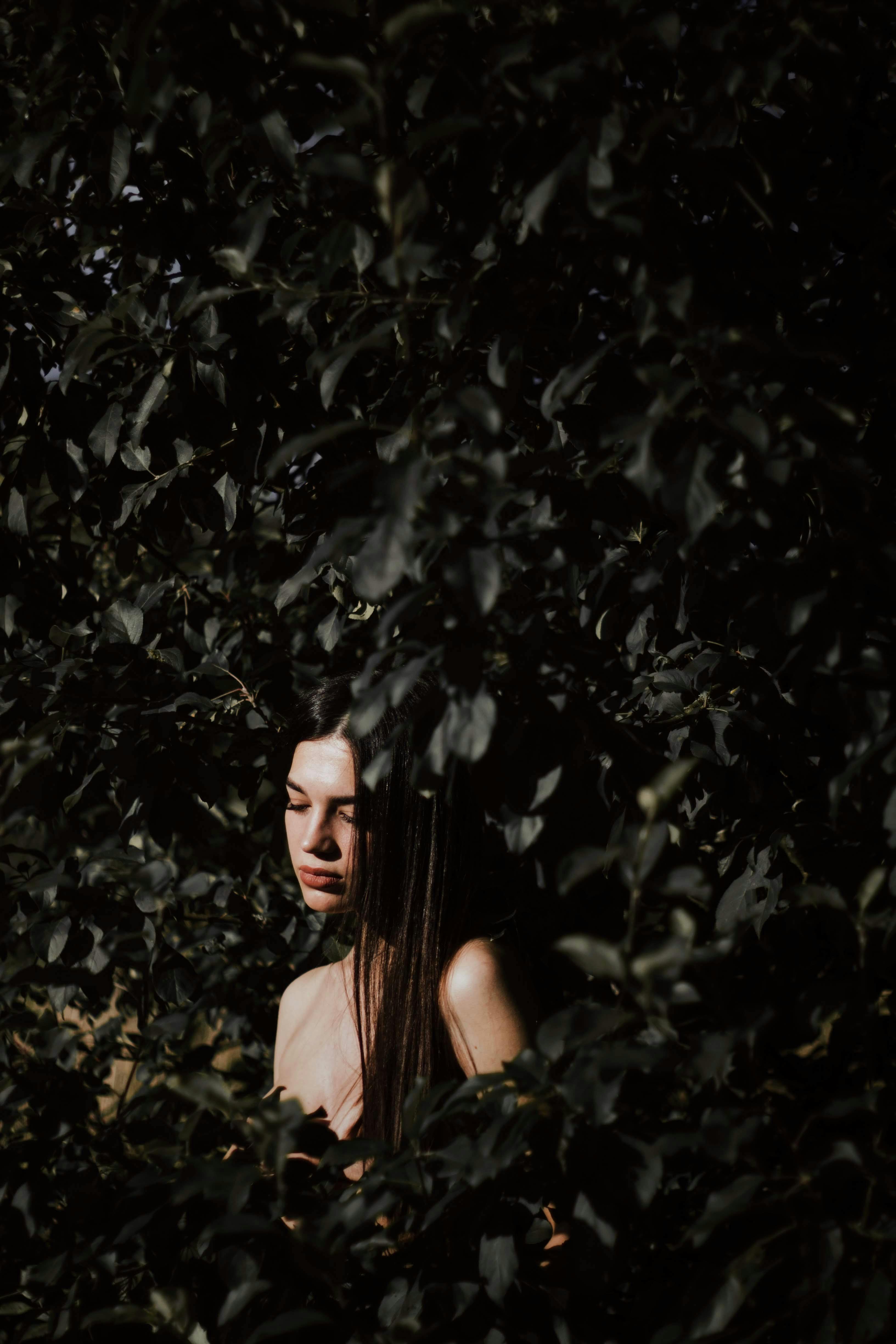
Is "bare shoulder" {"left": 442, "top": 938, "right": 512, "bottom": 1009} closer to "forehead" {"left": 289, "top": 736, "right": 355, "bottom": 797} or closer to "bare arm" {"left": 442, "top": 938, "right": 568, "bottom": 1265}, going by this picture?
"bare arm" {"left": 442, "top": 938, "right": 568, "bottom": 1265}

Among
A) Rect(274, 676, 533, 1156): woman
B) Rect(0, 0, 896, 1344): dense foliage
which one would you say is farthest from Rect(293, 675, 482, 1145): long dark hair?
Rect(0, 0, 896, 1344): dense foliage

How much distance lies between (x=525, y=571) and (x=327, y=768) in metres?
0.50

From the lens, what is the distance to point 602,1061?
81 centimetres

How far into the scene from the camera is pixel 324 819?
57.1 inches

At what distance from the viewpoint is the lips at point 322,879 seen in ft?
4.84

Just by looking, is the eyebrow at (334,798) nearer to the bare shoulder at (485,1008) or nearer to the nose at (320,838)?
the nose at (320,838)

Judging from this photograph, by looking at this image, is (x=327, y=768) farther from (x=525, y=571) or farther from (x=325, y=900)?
(x=525, y=571)

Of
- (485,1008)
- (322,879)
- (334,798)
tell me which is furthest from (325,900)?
(485,1008)

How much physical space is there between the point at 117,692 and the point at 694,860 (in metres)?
0.81

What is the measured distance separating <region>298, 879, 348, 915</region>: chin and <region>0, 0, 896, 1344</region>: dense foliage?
207 mm

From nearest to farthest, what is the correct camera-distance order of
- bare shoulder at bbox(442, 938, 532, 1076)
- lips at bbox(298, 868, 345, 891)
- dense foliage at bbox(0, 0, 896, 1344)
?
dense foliage at bbox(0, 0, 896, 1344) < bare shoulder at bbox(442, 938, 532, 1076) < lips at bbox(298, 868, 345, 891)

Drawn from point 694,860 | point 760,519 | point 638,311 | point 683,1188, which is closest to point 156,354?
point 638,311

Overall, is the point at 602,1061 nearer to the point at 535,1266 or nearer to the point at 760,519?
the point at 535,1266

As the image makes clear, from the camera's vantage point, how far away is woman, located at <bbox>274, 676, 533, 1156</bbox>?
4.59 ft
